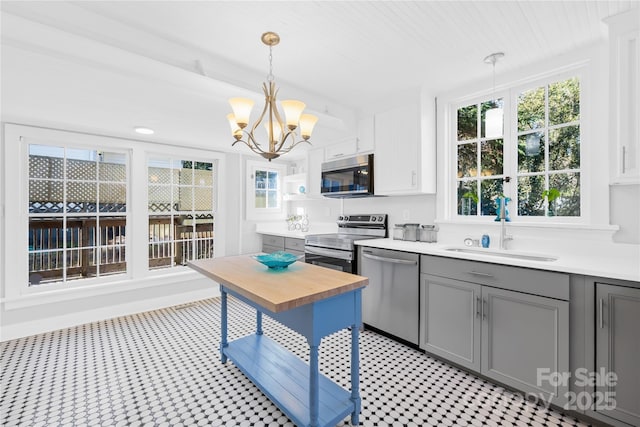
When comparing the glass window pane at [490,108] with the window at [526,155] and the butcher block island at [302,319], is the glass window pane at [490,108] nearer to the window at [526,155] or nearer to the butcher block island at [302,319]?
the window at [526,155]

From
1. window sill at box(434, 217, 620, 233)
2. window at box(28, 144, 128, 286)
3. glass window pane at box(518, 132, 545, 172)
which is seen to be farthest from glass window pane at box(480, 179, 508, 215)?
window at box(28, 144, 128, 286)

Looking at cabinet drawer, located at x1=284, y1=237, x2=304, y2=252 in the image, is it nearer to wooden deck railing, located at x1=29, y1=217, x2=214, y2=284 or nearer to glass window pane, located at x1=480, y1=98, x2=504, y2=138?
wooden deck railing, located at x1=29, y1=217, x2=214, y2=284

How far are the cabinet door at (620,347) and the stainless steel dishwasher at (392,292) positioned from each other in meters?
1.13

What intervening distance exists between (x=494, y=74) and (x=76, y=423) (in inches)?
157

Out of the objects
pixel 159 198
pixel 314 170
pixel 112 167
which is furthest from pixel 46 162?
pixel 314 170

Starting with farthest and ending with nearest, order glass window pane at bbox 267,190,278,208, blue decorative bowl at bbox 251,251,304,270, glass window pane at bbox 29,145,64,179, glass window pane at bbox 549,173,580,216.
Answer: glass window pane at bbox 267,190,278,208 < glass window pane at bbox 29,145,64,179 < glass window pane at bbox 549,173,580,216 < blue decorative bowl at bbox 251,251,304,270

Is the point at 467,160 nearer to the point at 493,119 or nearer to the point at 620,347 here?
the point at 493,119

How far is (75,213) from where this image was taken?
11.1 feet

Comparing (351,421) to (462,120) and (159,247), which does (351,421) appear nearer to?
(462,120)

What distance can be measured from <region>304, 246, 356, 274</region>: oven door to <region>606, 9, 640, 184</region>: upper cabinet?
2.09m

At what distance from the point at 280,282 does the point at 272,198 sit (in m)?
3.52

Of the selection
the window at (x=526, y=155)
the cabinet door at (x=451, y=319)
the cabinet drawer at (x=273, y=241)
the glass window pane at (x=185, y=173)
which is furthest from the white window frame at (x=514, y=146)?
the glass window pane at (x=185, y=173)

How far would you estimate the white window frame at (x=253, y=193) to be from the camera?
15.4ft

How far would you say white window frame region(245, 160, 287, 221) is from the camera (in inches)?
185
